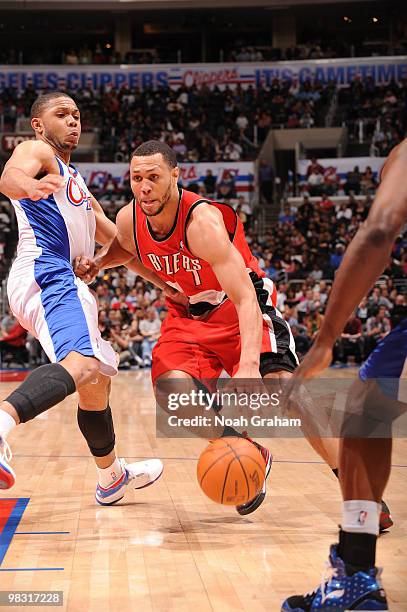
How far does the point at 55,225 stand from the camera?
4227 mm

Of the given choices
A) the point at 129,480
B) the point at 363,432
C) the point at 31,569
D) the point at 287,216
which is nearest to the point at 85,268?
the point at 129,480

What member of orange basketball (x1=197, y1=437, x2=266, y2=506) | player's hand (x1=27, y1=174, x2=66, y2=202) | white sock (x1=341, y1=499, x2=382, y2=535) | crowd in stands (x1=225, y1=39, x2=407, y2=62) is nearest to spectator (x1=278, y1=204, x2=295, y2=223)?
crowd in stands (x1=225, y1=39, x2=407, y2=62)

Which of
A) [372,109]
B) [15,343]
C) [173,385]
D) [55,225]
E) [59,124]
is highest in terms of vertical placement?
[372,109]

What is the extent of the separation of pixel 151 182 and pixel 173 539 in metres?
1.76

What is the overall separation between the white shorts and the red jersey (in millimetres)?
398

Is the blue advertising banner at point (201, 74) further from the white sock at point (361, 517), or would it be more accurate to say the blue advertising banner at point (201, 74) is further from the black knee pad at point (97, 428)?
the white sock at point (361, 517)

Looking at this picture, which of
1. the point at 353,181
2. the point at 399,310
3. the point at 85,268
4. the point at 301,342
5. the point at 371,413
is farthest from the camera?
the point at 353,181

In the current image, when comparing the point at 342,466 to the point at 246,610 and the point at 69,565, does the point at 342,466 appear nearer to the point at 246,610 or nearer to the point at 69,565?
the point at 246,610

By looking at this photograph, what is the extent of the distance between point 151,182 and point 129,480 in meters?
1.82

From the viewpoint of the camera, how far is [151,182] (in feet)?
13.0

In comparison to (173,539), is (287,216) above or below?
above

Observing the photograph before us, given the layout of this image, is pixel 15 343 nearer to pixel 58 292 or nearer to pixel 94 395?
pixel 94 395

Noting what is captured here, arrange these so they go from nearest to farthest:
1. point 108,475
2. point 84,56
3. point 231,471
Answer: point 231,471
point 108,475
point 84,56

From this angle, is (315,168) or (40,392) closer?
(40,392)
